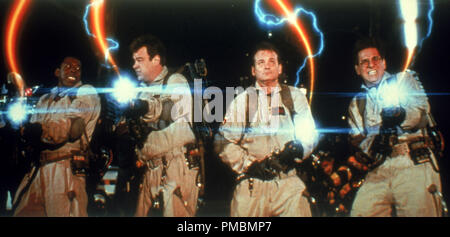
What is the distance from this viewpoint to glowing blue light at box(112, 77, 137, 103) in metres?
3.91

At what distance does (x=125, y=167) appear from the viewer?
428cm

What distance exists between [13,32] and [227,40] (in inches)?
117

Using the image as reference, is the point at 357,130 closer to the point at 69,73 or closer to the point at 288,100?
the point at 288,100

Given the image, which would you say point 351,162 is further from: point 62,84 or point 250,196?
point 62,84

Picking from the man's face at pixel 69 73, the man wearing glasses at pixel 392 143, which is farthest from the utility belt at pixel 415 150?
the man's face at pixel 69 73

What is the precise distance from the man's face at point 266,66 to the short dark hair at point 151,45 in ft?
3.83

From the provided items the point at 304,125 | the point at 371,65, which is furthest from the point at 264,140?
the point at 371,65

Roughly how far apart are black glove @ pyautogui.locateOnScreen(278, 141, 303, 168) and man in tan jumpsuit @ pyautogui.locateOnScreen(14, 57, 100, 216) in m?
2.22

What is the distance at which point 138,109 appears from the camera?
12.3ft

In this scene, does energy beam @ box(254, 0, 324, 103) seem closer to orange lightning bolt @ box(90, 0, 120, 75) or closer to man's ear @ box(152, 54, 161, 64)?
man's ear @ box(152, 54, 161, 64)

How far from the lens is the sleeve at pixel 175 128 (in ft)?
13.0

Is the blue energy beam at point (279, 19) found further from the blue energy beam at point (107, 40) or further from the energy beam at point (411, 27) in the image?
the blue energy beam at point (107, 40)
